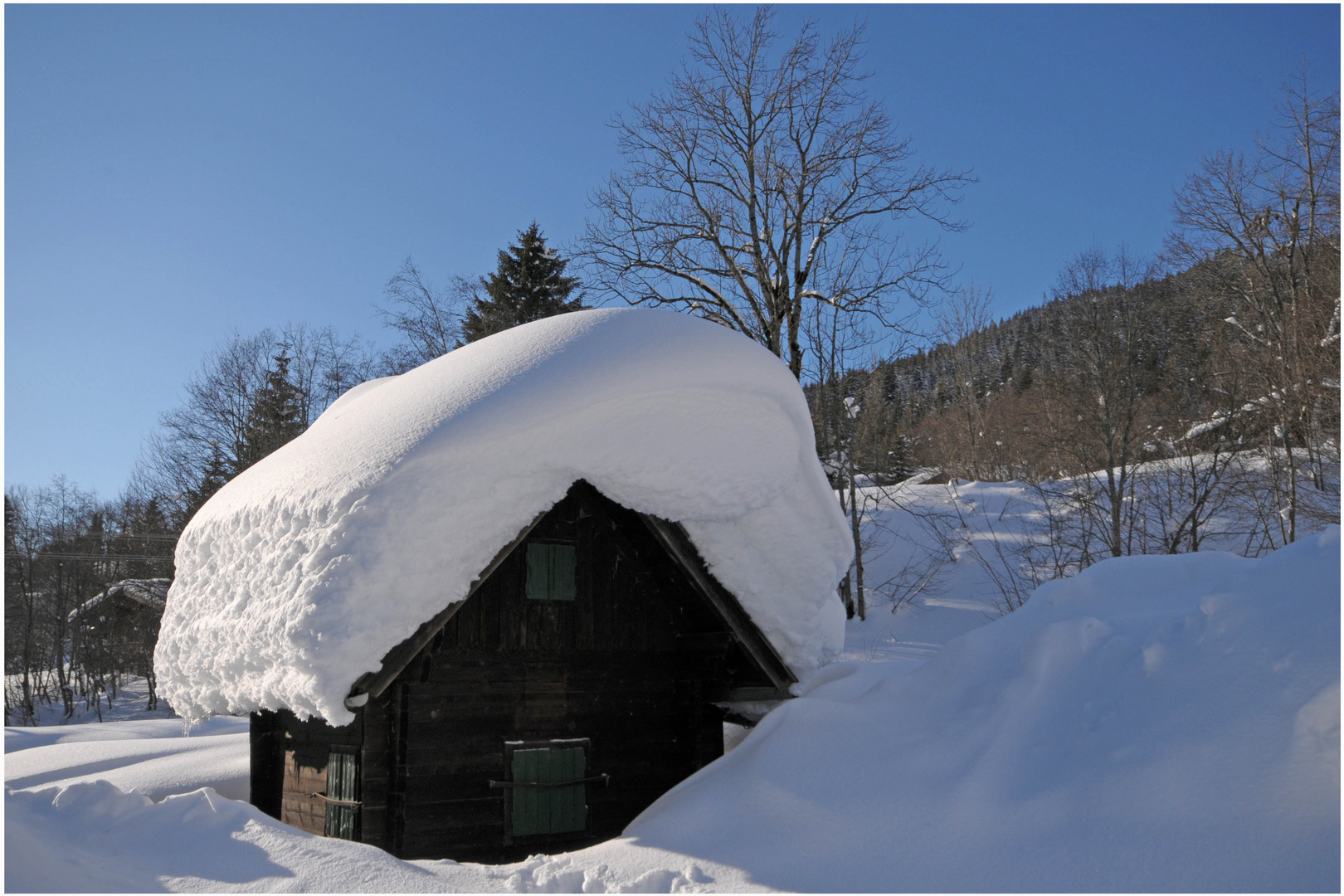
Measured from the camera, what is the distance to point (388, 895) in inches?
236

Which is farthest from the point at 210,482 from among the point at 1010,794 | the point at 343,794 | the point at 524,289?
the point at 1010,794

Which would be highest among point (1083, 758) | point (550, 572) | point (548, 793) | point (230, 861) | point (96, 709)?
point (550, 572)

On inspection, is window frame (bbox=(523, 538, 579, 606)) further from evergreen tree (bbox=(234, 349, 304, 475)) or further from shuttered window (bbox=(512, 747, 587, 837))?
evergreen tree (bbox=(234, 349, 304, 475))

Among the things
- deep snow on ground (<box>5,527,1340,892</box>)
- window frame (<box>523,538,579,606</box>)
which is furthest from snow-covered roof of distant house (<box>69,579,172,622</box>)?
deep snow on ground (<box>5,527,1340,892</box>)

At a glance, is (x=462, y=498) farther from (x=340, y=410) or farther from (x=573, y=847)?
(x=340, y=410)

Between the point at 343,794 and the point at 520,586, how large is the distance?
105 inches

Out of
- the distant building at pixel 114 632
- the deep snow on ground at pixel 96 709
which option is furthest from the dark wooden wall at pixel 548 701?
the distant building at pixel 114 632

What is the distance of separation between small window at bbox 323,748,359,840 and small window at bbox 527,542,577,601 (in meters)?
2.40

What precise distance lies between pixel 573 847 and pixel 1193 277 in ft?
99.5

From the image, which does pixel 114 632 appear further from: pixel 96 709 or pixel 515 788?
pixel 515 788

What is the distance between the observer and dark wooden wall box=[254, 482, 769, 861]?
28.3ft

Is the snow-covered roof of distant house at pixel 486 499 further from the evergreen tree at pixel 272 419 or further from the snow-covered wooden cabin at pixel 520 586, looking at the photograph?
the evergreen tree at pixel 272 419

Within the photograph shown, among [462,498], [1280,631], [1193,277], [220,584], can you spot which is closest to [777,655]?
[462,498]

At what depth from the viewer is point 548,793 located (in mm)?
9250
